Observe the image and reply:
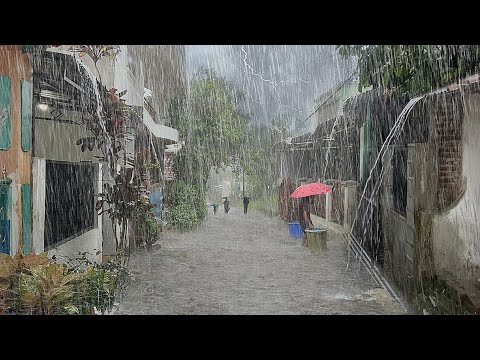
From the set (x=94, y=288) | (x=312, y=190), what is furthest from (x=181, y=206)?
(x=94, y=288)

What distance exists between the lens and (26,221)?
512cm

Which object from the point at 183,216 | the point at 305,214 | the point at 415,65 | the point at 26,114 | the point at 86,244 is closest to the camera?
the point at 26,114

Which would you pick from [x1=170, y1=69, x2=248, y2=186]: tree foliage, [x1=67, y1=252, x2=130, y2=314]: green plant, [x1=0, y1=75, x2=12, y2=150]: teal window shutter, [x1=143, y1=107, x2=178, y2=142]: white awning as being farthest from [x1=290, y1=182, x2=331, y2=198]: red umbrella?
[x1=0, y1=75, x2=12, y2=150]: teal window shutter

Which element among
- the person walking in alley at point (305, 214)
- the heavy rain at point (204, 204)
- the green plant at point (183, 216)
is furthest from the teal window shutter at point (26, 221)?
the green plant at point (183, 216)

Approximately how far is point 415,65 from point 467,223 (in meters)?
1.63

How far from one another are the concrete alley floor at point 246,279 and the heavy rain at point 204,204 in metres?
0.04

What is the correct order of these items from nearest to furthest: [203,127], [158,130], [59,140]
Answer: [59,140], [158,130], [203,127]

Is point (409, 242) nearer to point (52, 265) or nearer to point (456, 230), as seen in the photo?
point (456, 230)

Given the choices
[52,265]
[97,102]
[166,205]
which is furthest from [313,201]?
[52,265]

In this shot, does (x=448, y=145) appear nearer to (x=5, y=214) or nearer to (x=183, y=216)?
(x=5, y=214)

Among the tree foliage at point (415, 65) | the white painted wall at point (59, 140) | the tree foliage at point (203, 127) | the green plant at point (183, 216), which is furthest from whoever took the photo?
the tree foliage at point (203, 127)

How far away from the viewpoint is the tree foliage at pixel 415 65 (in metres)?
4.84

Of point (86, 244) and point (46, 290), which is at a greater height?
point (86, 244)

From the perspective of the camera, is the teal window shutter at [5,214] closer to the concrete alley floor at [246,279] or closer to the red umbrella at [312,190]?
the concrete alley floor at [246,279]
